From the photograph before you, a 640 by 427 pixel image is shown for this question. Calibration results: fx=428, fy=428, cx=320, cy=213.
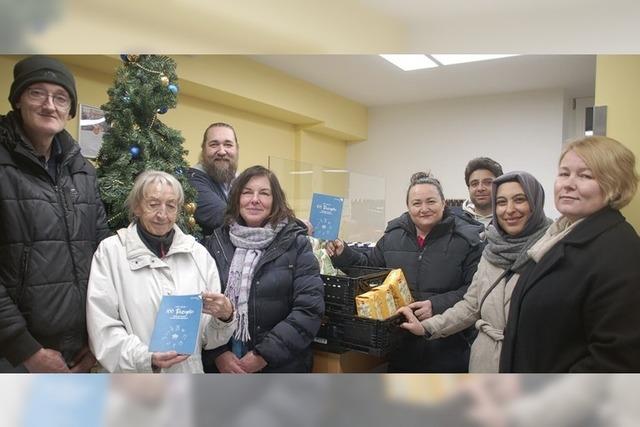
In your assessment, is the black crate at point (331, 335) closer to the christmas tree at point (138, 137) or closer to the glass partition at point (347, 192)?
the glass partition at point (347, 192)

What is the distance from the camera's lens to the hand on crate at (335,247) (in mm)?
1518

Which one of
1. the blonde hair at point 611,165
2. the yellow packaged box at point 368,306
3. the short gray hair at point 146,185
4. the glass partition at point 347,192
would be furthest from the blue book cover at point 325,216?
the blonde hair at point 611,165

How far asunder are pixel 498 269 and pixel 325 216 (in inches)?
23.5

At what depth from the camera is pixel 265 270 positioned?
1.42 m

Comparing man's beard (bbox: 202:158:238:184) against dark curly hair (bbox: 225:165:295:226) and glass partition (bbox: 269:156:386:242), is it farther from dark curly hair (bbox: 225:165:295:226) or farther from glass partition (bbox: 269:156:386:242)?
glass partition (bbox: 269:156:386:242)

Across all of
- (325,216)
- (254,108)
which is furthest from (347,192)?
(254,108)

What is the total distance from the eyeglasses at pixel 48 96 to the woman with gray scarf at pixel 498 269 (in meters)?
1.29

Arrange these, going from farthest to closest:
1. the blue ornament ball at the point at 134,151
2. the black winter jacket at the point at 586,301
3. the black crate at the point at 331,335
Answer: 1. the black crate at the point at 331,335
2. the blue ornament ball at the point at 134,151
3. the black winter jacket at the point at 586,301

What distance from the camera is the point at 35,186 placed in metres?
1.32

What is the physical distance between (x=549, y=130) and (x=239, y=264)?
1.13 m

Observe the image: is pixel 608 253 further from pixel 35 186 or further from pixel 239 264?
pixel 35 186

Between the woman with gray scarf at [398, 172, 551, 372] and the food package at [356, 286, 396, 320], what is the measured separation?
0.05 meters

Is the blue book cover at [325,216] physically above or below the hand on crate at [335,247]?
above

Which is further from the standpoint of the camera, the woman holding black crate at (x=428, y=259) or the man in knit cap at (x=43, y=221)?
the woman holding black crate at (x=428, y=259)
